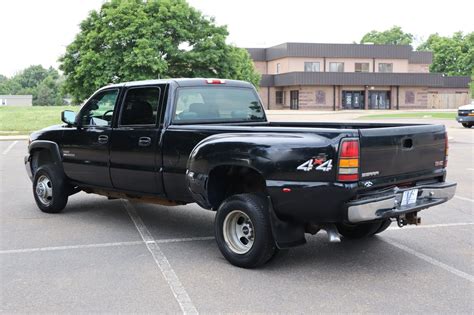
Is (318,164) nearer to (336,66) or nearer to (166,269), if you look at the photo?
(166,269)

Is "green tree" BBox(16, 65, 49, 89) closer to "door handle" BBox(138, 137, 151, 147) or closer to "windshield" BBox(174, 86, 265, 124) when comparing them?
"windshield" BBox(174, 86, 265, 124)

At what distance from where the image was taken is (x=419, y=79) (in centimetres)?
6662

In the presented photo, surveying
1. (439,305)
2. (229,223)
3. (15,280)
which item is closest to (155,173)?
(229,223)

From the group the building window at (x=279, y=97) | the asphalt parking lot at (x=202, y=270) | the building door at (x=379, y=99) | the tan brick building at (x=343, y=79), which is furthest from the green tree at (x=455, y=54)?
the asphalt parking lot at (x=202, y=270)

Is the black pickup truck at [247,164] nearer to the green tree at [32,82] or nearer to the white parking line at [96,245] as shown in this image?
the white parking line at [96,245]

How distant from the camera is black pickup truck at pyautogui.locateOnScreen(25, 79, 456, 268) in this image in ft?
16.2

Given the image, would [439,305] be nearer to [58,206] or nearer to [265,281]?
[265,281]

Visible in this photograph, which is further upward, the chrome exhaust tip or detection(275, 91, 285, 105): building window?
detection(275, 91, 285, 105): building window

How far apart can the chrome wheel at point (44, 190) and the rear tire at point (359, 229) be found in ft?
14.4

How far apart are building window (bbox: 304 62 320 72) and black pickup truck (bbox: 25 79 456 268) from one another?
5997 cm

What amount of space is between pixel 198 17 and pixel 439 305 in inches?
1329

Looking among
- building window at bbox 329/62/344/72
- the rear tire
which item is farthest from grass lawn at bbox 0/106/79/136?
building window at bbox 329/62/344/72

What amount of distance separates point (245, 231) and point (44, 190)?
13.2ft

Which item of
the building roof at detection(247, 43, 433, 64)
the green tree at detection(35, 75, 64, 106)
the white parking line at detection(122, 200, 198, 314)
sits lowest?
the white parking line at detection(122, 200, 198, 314)
